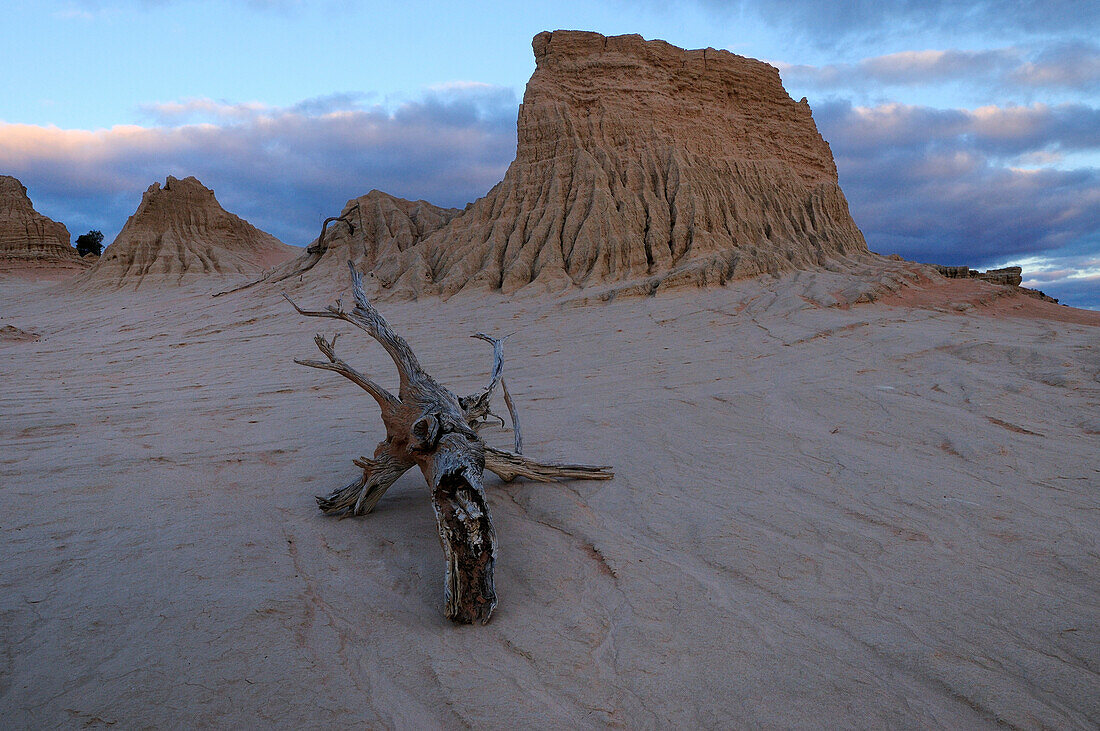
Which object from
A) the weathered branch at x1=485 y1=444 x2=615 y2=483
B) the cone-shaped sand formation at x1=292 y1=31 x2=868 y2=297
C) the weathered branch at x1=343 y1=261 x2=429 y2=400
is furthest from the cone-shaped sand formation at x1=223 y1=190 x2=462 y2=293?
the weathered branch at x1=485 y1=444 x2=615 y2=483

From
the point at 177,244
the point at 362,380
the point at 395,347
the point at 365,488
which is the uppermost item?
the point at 177,244

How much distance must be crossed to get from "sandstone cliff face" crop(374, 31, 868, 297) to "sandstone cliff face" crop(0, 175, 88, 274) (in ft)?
90.2

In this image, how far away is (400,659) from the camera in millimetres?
2361

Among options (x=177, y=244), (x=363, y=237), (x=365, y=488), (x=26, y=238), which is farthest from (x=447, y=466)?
(x=26, y=238)

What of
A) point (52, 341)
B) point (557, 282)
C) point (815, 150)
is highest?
point (815, 150)

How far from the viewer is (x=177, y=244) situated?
25.0m

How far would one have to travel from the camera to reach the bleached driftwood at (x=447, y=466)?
8.71 ft

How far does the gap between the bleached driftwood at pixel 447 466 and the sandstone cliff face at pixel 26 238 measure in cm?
3824

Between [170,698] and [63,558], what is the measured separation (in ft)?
4.72

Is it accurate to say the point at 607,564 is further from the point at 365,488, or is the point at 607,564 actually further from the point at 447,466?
the point at 365,488

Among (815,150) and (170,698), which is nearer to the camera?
(170,698)

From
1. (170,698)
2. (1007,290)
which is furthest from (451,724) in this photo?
(1007,290)

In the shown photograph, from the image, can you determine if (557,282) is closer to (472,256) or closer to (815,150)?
(472,256)

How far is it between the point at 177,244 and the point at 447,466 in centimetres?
2745
